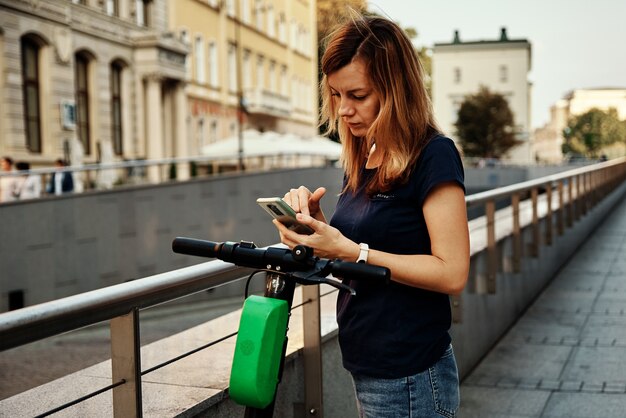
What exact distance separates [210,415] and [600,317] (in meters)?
6.87

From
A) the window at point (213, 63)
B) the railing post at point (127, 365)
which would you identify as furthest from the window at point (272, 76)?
the railing post at point (127, 365)

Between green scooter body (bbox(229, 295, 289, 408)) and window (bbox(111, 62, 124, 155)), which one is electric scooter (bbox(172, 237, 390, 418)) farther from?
window (bbox(111, 62, 124, 155))

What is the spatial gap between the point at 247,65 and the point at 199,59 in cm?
766

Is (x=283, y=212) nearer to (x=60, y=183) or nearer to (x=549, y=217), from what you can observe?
(x=549, y=217)

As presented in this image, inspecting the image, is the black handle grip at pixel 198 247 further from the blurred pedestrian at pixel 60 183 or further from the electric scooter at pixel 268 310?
the blurred pedestrian at pixel 60 183

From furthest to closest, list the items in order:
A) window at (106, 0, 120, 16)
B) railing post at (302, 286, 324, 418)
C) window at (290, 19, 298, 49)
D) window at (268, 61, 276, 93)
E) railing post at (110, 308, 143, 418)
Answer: window at (290, 19, 298, 49) < window at (268, 61, 276, 93) < window at (106, 0, 120, 16) < railing post at (302, 286, 324, 418) < railing post at (110, 308, 143, 418)

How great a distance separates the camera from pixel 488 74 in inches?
3868

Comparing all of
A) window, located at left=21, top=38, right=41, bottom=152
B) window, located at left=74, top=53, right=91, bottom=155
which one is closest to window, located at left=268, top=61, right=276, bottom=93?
window, located at left=74, top=53, right=91, bottom=155

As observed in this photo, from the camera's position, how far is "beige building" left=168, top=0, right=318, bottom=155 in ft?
136

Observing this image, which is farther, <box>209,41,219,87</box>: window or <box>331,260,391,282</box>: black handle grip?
<box>209,41,219,87</box>: window

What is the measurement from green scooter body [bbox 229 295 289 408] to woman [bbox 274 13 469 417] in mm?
265

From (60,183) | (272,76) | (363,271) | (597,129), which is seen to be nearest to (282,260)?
(363,271)

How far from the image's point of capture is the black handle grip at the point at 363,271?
6.82 ft

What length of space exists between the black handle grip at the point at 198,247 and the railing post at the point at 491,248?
5.30 metres
